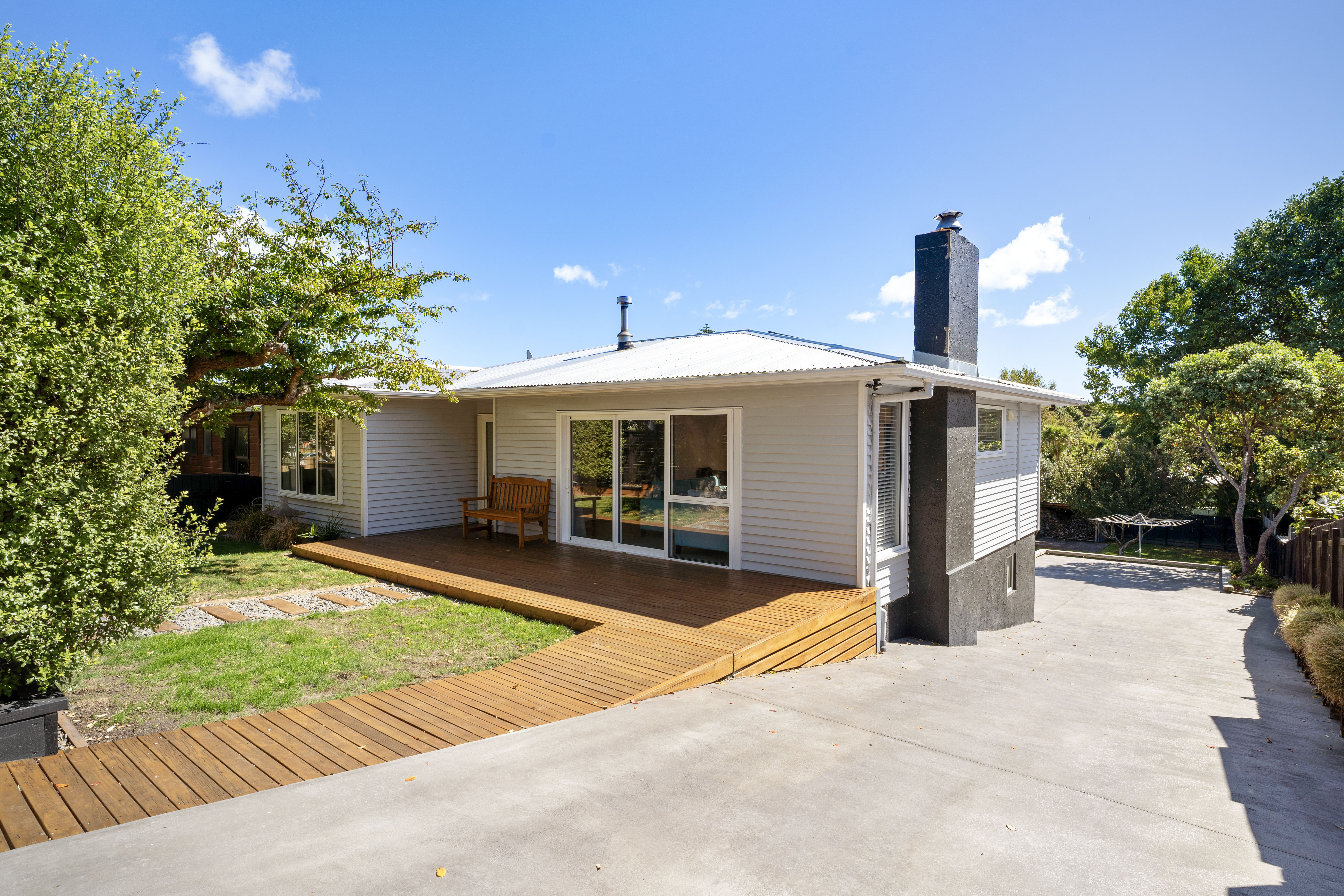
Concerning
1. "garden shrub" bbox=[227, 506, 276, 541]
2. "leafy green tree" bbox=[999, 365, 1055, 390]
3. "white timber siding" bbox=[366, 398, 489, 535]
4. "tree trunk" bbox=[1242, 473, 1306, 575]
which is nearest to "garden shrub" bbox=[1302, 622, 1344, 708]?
"tree trunk" bbox=[1242, 473, 1306, 575]

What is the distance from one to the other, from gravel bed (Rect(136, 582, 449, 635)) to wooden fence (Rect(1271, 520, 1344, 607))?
1045 cm

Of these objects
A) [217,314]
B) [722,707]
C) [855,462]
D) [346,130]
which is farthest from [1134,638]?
[346,130]

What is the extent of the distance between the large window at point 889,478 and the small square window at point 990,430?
163cm

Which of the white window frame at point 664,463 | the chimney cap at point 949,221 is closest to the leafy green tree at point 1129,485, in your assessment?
the chimney cap at point 949,221

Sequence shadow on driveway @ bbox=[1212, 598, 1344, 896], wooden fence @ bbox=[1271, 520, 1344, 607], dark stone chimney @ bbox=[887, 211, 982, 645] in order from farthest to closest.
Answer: wooden fence @ bbox=[1271, 520, 1344, 607] < dark stone chimney @ bbox=[887, 211, 982, 645] < shadow on driveway @ bbox=[1212, 598, 1344, 896]

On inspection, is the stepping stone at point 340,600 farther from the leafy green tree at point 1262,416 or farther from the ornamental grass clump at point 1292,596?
the leafy green tree at point 1262,416

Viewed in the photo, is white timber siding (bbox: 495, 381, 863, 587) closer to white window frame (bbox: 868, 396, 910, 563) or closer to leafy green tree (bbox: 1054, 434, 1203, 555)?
white window frame (bbox: 868, 396, 910, 563)

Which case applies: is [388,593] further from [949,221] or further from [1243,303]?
[1243,303]

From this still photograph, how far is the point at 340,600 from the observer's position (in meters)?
7.00

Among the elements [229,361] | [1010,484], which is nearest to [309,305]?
[229,361]

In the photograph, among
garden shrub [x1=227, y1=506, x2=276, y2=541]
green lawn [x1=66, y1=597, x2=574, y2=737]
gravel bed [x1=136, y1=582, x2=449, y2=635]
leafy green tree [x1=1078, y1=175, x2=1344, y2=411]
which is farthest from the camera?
leafy green tree [x1=1078, y1=175, x2=1344, y2=411]

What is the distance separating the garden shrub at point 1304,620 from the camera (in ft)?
23.7

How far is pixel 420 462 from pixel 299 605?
485 cm

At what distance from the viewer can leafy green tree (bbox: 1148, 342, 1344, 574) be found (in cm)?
1302
